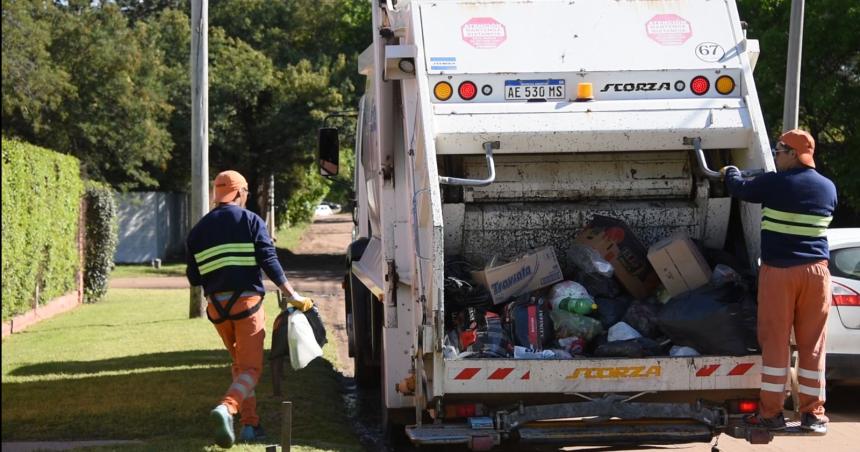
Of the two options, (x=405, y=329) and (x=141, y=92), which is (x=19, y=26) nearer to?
(x=141, y=92)

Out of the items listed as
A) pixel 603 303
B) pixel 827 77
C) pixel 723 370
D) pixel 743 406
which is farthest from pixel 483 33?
pixel 827 77

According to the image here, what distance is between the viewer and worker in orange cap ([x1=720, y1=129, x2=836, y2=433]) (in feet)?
20.6

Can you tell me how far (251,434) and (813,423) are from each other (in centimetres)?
334

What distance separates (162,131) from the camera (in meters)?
28.1

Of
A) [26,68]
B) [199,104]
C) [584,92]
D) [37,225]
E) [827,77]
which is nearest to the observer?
[584,92]

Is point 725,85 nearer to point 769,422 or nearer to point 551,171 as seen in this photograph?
point 551,171

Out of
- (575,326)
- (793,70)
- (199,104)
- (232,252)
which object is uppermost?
(793,70)

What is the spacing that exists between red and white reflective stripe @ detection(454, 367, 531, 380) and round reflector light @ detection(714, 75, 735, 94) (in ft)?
7.06

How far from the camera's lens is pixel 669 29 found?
23.4 ft

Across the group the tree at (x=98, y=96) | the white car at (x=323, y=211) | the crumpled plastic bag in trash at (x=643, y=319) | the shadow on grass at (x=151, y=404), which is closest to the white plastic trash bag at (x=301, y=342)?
the shadow on grass at (x=151, y=404)

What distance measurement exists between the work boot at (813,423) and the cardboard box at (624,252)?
4.04ft

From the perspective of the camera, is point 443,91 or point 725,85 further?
point 725,85

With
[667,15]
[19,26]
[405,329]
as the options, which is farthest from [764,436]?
[19,26]

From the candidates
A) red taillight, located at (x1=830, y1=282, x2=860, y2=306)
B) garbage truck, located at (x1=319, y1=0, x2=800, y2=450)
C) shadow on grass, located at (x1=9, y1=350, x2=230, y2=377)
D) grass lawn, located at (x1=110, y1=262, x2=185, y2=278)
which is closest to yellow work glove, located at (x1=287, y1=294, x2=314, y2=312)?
garbage truck, located at (x1=319, y1=0, x2=800, y2=450)
